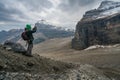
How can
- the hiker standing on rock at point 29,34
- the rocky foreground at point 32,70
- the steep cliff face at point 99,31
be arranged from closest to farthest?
the rocky foreground at point 32,70
the hiker standing on rock at point 29,34
the steep cliff face at point 99,31

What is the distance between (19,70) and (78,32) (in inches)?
6175

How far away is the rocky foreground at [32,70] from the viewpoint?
78.1 ft

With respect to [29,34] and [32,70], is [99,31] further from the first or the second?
[32,70]

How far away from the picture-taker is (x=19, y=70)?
81.7ft

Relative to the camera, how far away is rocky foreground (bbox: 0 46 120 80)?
23.8 meters

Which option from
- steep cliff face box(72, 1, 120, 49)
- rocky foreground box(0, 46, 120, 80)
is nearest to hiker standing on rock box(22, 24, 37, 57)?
rocky foreground box(0, 46, 120, 80)

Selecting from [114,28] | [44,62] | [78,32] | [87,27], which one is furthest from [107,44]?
[44,62]

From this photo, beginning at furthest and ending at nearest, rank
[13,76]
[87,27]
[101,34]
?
[87,27] < [101,34] < [13,76]

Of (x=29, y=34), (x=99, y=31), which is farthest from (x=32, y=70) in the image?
(x=99, y=31)

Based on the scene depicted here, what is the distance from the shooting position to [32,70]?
85.1 ft

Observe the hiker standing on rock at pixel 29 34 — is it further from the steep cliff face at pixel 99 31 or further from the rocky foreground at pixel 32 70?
the steep cliff face at pixel 99 31

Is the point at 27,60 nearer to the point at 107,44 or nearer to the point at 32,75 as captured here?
the point at 32,75

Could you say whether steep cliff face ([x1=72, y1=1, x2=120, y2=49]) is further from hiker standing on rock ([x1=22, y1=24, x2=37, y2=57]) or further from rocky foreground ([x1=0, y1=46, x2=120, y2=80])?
hiker standing on rock ([x1=22, y1=24, x2=37, y2=57])

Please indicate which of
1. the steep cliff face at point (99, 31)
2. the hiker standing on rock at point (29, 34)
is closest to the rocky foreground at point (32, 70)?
the hiker standing on rock at point (29, 34)
